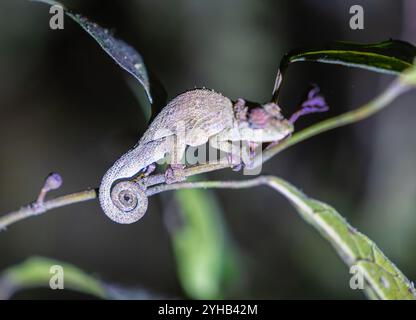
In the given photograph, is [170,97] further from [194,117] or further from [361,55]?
[361,55]

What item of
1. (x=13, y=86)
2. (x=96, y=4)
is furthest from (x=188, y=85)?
(x=13, y=86)

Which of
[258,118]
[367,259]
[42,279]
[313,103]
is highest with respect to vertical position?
[258,118]

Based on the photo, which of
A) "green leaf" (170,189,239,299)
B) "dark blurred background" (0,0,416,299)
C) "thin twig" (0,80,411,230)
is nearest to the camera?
"thin twig" (0,80,411,230)

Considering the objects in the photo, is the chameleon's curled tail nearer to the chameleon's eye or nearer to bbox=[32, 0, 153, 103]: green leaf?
bbox=[32, 0, 153, 103]: green leaf

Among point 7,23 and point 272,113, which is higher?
point 7,23

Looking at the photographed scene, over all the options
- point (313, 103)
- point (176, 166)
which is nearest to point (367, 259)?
point (313, 103)

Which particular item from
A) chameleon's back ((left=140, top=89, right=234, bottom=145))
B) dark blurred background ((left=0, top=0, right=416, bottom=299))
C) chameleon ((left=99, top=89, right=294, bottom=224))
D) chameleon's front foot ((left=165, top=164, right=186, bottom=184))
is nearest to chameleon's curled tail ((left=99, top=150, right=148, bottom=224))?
chameleon ((left=99, top=89, right=294, bottom=224))

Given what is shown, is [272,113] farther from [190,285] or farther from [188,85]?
[188,85]
